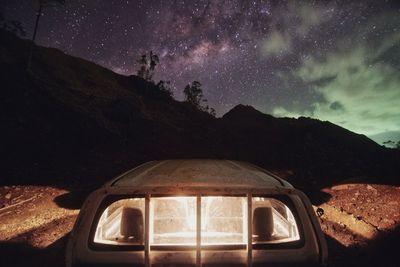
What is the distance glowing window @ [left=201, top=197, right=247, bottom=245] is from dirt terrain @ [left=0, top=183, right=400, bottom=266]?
2721 mm

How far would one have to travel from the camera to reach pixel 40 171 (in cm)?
930

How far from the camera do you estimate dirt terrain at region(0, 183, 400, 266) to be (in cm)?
427

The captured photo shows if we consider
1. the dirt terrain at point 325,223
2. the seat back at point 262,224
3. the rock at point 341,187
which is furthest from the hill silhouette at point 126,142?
the seat back at point 262,224

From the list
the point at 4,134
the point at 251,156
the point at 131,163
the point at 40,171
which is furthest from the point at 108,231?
the point at 251,156

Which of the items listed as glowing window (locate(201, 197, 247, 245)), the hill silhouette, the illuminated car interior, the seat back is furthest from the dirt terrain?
the seat back

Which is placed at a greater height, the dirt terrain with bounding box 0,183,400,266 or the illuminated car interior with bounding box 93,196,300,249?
the illuminated car interior with bounding box 93,196,300,249

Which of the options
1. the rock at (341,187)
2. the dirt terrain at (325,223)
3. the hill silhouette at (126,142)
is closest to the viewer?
the dirt terrain at (325,223)

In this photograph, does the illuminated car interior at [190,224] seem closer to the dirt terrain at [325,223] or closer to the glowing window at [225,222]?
the glowing window at [225,222]

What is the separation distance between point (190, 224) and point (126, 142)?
47.5 ft

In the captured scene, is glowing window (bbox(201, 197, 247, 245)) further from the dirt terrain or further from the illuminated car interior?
the dirt terrain

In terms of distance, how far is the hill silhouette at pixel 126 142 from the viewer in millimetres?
10547

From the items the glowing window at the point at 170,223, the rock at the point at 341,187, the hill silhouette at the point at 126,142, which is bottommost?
the rock at the point at 341,187

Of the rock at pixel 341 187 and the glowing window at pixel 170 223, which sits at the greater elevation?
the glowing window at pixel 170 223

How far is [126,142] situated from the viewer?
16.4 metres
